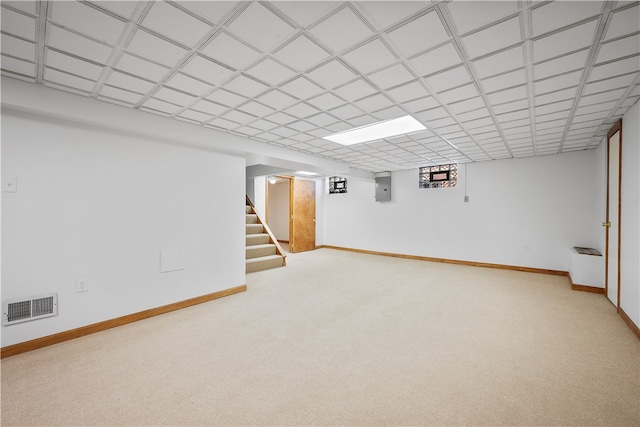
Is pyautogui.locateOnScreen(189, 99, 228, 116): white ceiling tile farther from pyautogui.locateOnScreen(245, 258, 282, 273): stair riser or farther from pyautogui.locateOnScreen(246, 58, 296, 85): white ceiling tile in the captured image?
pyautogui.locateOnScreen(245, 258, 282, 273): stair riser

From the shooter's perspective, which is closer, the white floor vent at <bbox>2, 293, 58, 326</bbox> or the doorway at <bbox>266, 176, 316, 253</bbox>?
the white floor vent at <bbox>2, 293, 58, 326</bbox>

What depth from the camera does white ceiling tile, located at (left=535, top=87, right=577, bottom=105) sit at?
248cm

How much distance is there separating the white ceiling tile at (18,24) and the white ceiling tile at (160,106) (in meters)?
1.01

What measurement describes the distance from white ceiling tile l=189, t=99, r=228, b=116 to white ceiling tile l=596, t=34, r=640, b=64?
126 inches

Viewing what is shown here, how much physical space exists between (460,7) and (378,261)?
5800 mm

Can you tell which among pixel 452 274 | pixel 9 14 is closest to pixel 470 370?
pixel 452 274

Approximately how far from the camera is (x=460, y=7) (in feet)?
4.83

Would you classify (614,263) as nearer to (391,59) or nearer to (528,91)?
(528,91)

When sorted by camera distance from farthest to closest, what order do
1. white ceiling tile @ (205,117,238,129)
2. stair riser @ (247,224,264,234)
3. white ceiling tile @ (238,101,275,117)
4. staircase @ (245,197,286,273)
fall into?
stair riser @ (247,224,264,234) < staircase @ (245,197,286,273) < white ceiling tile @ (205,117,238,129) < white ceiling tile @ (238,101,275,117)

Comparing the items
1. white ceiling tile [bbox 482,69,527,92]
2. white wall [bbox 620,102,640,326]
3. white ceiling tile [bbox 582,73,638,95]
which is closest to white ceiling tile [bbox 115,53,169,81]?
white ceiling tile [bbox 482,69,527,92]

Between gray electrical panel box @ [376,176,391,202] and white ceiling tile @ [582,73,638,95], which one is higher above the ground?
white ceiling tile @ [582,73,638,95]

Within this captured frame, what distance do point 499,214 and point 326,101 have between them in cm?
514

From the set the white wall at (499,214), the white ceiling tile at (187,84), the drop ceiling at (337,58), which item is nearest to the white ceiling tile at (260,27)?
the drop ceiling at (337,58)

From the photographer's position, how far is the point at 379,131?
12.8 feet
